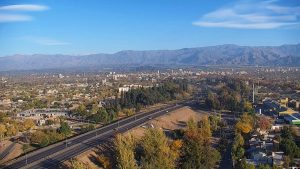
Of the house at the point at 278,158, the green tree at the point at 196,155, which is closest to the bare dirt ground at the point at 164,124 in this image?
the green tree at the point at 196,155

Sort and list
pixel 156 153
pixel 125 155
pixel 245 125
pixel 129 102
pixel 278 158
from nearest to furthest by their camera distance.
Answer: pixel 125 155, pixel 156 153, pixel 278 158, pixel 245 125, pixel 129 102

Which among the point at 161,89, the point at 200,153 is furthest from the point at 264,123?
the point at 161,89

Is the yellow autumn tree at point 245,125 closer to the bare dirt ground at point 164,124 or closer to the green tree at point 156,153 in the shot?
the bare dirt ground at point 164,124

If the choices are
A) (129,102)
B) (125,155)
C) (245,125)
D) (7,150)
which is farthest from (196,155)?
(129,102)

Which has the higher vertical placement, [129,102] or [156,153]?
[156,153]

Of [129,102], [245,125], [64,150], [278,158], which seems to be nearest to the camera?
[278,158]

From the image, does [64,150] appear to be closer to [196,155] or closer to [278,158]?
[196,155]

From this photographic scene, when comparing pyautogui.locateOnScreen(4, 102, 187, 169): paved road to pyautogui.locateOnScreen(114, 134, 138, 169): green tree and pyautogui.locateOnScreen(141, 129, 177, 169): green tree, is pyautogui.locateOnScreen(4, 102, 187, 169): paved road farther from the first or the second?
pyautogui.locateOnScreen(141, 129, 177, 169): green tree

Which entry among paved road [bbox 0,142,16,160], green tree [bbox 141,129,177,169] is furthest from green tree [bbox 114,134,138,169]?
paved road [bbox 0,142,16,160]

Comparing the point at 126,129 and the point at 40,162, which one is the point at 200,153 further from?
the point at 126,129
